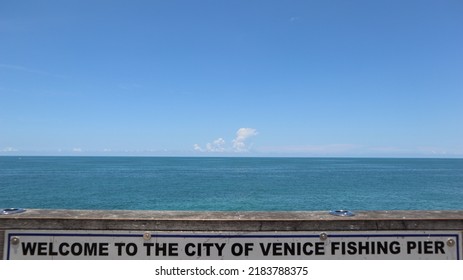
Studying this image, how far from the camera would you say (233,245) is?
3086mm

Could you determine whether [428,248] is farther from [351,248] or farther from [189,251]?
[189,251]

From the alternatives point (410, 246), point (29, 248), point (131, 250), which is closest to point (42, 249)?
point (29, 248)

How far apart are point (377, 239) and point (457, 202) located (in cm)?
5438

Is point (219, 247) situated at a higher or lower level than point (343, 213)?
lower

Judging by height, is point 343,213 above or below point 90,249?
above

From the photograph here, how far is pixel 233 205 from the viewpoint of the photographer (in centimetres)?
4216

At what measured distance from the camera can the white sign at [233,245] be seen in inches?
120

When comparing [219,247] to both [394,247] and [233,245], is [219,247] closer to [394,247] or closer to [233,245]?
[233,245]

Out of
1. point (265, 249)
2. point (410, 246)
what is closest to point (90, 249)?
point (265, 249)

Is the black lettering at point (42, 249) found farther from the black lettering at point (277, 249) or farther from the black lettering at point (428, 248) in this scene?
the black lettering at point (428, 248)

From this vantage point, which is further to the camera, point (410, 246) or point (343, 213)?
point (343, 213)

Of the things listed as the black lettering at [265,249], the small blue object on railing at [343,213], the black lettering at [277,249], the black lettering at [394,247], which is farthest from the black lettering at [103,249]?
the black lettering at [394,247]

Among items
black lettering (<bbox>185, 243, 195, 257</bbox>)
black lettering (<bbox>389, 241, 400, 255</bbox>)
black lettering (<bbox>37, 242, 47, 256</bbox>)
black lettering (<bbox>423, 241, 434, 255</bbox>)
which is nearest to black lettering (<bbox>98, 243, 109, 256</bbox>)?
black lettering (<bbox>37, 242, 47, 256</bbox>)
